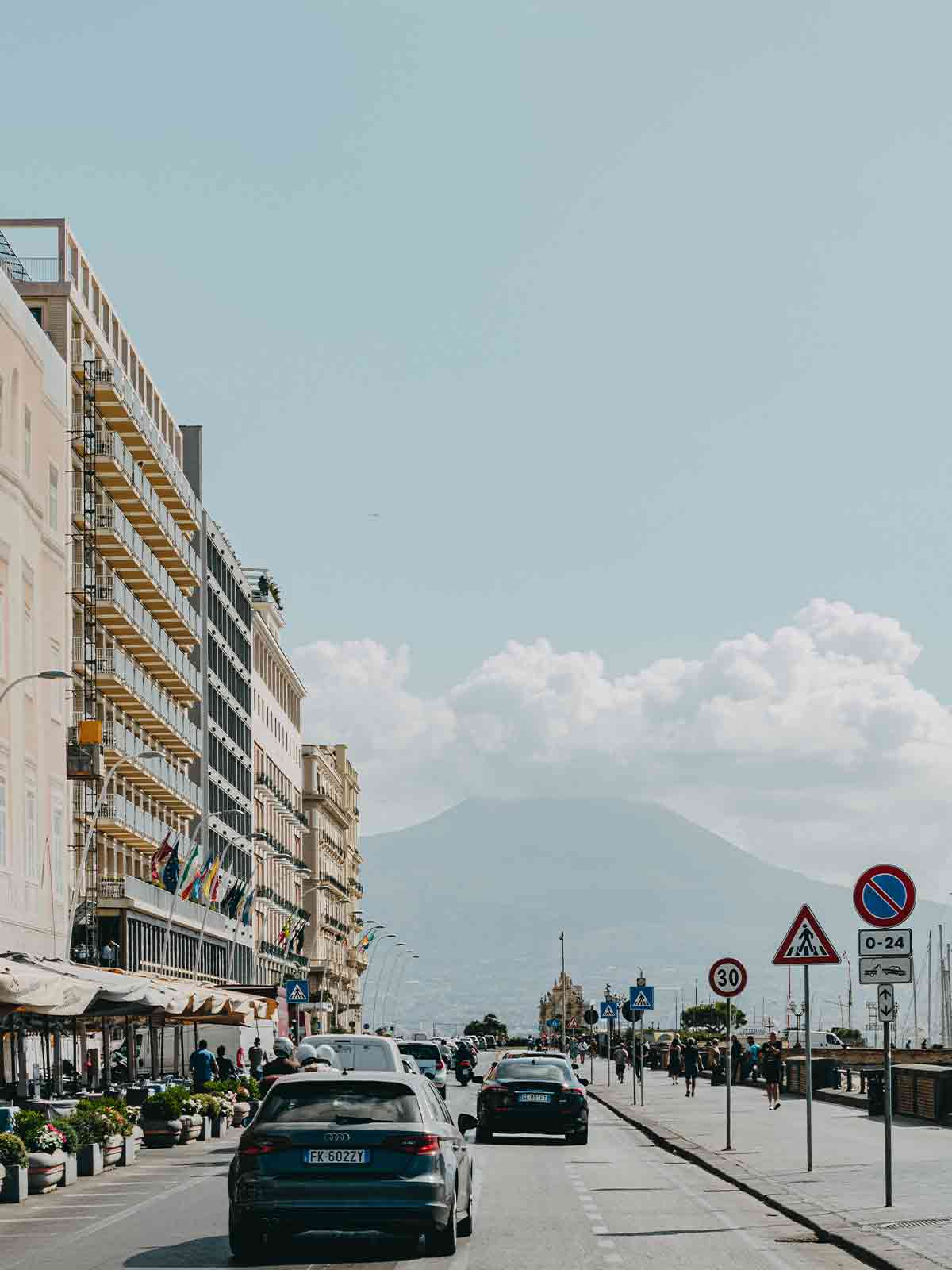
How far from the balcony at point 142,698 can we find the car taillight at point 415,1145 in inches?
2197

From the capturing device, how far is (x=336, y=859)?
158 m

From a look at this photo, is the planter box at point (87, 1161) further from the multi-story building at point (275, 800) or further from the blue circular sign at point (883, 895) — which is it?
the multi-story building at point (275, 800)

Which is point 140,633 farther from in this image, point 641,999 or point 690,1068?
point 641,999

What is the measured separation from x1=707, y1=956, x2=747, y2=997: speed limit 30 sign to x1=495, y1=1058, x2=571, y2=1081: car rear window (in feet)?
9.31

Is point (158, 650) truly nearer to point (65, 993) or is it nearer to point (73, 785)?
point (73, 785)

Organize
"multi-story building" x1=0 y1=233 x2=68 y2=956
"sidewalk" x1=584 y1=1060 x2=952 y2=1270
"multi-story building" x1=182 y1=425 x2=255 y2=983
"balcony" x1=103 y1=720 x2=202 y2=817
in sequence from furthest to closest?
"multi-story building" x1=182 y1=425 x2=255 y2=983 < "balcony" x1=103 y1=720 x2=202 y2=817 < "multi-story building" x1=0 y1=233 x2=68 y2=956 < "sidewalk" x1=584 y1=1060 x2=952 y2=1270

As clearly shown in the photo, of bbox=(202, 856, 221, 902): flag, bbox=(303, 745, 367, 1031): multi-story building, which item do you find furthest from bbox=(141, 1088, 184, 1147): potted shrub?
bbox=(303, 745, 367, 1031): multi-story building

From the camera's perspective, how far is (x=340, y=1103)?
54.2 feet

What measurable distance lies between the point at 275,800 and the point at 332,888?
34.5 ft

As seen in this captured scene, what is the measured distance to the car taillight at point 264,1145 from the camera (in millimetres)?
16109

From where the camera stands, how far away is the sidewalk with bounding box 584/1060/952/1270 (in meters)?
17.6

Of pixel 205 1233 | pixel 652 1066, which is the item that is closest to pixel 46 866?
pixel 205 1233

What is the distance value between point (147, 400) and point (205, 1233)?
7256 centimetres

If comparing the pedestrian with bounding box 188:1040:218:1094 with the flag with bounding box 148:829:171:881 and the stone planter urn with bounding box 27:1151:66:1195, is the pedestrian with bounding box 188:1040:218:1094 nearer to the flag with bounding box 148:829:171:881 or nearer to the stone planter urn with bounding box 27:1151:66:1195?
the stone planter urn with bounding box 27:1151:66:1195
